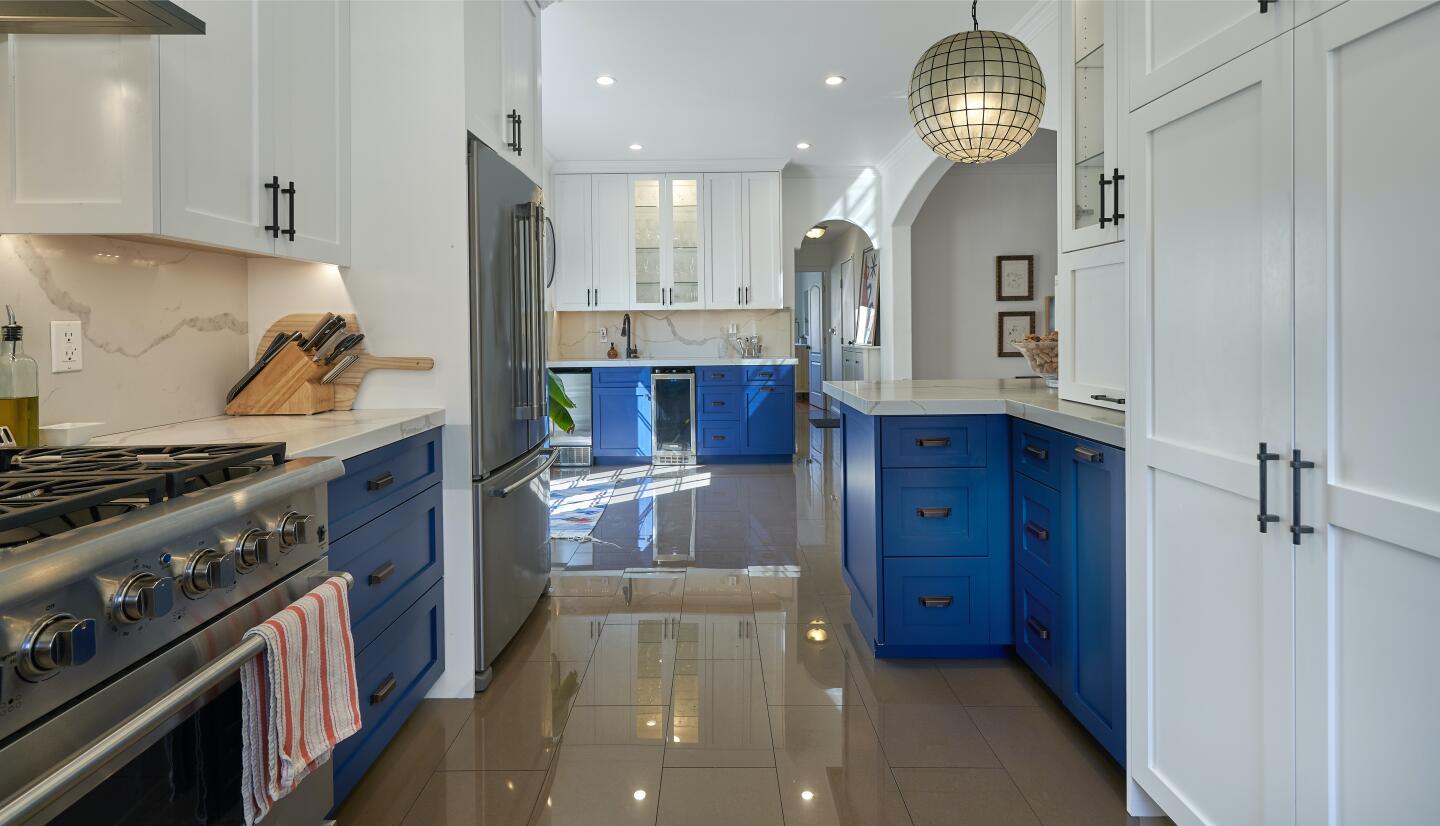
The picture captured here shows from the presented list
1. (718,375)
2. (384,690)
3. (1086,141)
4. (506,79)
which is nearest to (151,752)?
(384,690)

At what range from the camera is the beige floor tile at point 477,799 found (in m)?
1.90

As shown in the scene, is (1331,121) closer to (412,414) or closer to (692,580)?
(412,414)

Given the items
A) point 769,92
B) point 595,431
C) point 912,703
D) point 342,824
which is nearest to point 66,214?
point 342,824

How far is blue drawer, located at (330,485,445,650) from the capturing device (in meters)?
1.95

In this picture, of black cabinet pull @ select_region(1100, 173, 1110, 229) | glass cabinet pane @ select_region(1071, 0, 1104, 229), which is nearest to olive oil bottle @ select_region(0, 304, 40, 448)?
black cabinet pull @ select_region(1100, 173, 1110, 229)

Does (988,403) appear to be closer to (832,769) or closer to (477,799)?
(832,769)

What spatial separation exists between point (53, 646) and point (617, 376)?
257 inches

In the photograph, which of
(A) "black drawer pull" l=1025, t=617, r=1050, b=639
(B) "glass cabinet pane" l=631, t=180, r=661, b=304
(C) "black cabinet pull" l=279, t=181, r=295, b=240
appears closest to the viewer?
(C) "black cabinet pull" l=279, t=181, r=295, b=240

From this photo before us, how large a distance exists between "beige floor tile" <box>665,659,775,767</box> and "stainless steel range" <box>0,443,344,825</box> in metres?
0.99

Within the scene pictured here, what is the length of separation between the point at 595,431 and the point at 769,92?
3.19 m

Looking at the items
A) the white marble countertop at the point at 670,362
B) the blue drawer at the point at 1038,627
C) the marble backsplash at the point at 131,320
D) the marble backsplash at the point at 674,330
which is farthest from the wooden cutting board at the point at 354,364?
the marble backsplash at the point at 674,330

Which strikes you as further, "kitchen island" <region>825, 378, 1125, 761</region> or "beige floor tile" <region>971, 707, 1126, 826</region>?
"kitchen island" <region>825, 378, 1125, 761</region>

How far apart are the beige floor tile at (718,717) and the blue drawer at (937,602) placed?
495 millimetres

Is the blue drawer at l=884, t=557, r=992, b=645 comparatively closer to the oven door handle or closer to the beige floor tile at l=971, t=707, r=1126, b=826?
the beige floor tile at l=971, t=707, r=1126, b=826
